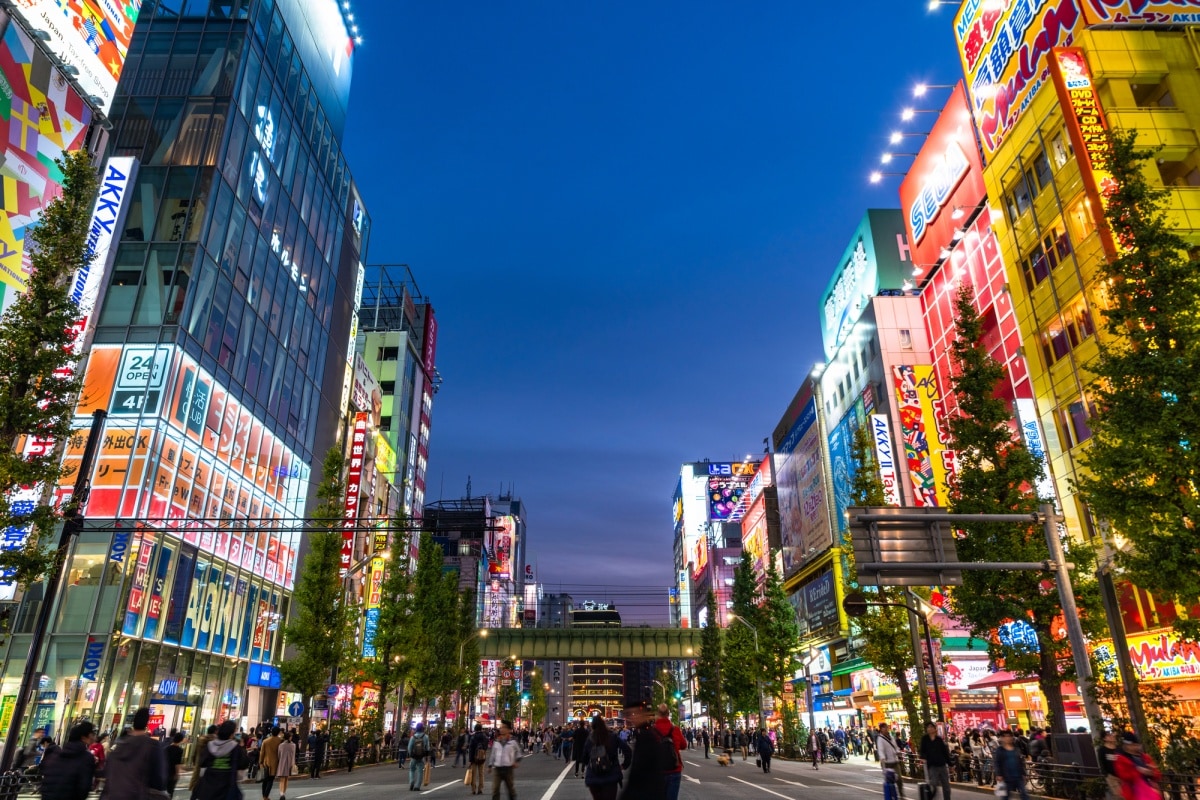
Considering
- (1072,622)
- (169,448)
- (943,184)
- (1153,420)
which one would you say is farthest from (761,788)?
(943,184)

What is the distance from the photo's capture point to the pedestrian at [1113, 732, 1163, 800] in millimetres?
10133

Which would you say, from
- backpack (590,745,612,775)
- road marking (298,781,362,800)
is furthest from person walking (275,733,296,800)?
backpack (590,745,612,775)

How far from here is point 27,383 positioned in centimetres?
1639

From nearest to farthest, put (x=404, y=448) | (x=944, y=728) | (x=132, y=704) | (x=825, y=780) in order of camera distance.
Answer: (x=944, y=728)
(x=825, y=780)
(x=132, y=704)
(x=404, y=448)

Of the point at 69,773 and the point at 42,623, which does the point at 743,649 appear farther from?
the point at 69,773

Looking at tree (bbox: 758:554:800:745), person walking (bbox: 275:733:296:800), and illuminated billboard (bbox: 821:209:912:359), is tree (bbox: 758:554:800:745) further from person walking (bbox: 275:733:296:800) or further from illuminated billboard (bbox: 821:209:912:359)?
→ person walking (bbox: 275:733:296:800)

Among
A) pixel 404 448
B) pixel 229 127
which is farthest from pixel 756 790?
pixel 404 448

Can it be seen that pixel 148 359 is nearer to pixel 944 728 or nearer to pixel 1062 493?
pixel 944 728

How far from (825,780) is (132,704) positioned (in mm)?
26669

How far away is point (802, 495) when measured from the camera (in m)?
68.0

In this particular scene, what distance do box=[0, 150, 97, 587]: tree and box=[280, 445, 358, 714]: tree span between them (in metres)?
14.1

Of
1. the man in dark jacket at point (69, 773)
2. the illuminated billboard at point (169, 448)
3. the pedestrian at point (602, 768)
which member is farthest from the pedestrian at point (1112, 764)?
the illuminated billboard at point (169, 448)

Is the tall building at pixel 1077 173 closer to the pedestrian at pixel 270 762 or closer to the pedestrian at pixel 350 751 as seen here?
the pedestrian at pixel 270 762

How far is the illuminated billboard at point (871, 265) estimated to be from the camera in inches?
2229
